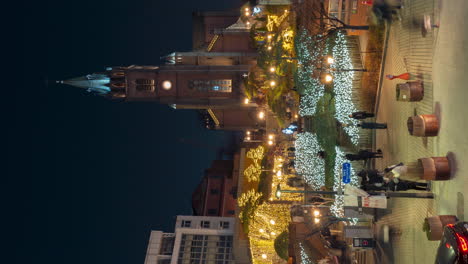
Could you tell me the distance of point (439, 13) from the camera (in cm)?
Result: 1411

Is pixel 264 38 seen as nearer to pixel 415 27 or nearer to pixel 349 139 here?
pixel 349 139

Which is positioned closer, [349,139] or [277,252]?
[349,139]

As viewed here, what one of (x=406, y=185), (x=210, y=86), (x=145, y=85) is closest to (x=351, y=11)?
(x=406, y=185)

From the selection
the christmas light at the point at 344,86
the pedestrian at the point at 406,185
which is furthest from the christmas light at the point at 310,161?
the pedestrian at the point at 406,185

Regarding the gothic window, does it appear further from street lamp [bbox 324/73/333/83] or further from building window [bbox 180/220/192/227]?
street lamp [bbox 324/73/333/83]

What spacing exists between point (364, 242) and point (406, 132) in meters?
Result: 5.00

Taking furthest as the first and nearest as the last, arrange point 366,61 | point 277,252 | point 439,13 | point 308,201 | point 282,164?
point 282,164 → point 277,252 → point 308,201 → point 366,61 → point 439,13

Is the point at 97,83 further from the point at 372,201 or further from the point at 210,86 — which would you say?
the point at 372,201

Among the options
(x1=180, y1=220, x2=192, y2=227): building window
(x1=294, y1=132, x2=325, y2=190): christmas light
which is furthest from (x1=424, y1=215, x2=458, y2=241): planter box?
(x1=180, y1=220, x2=192, y2=227): building window

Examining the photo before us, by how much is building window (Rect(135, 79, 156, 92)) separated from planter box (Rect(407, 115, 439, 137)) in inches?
1352

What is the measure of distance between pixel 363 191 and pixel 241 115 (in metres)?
40.0

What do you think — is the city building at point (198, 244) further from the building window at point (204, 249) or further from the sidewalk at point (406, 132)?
the sidewalk at point (406, 132)

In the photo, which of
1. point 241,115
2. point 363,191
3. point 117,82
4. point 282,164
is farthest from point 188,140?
point 363,191

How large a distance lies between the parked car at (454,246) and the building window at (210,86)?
1471 inches
